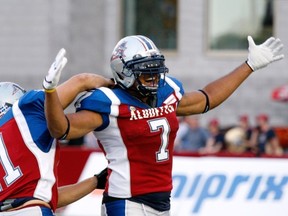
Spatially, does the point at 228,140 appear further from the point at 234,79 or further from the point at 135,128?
the point at 135,128

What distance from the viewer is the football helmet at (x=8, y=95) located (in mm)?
5664

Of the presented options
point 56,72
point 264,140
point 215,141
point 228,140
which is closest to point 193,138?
point 215,141

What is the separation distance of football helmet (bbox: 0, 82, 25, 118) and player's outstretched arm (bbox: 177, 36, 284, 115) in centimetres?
109

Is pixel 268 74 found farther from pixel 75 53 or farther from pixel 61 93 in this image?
pixel 61 93

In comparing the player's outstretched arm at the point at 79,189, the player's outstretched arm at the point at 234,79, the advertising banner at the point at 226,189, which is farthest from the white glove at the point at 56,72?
the advertising banner at the point at 226,189

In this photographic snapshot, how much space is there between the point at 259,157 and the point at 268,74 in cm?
867

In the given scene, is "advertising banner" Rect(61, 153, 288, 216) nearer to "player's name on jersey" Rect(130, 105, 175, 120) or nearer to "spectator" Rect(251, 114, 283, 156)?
"spectator" Rect(251, 114, 283, 156)

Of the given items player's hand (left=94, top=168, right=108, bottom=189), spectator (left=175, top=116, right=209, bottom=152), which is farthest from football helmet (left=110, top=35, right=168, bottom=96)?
spectator (left=175, top=116, right=209, bottom=152)

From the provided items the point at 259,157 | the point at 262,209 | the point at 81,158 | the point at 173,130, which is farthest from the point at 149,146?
the point at 81,158

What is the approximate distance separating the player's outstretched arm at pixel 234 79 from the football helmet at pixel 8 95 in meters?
1.09

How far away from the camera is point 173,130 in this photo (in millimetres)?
5828

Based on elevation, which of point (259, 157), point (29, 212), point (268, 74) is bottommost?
point (268, 74)

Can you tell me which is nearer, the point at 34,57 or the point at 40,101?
the point at 40,101

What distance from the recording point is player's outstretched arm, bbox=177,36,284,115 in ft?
20.2
